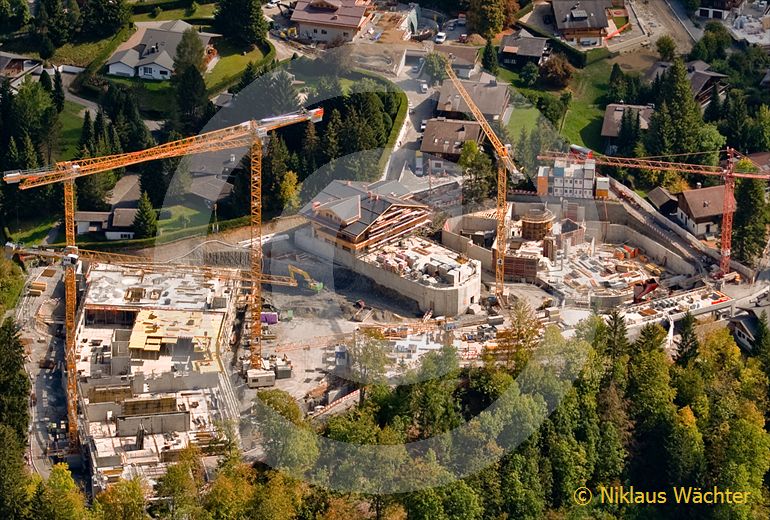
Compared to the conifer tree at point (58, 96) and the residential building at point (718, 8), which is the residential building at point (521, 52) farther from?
the conifer tree at point (58, 96)

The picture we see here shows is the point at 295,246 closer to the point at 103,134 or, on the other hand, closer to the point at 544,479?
the point at 103,134

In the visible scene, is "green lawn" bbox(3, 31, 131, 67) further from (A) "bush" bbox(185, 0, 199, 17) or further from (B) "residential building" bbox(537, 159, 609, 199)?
(B) "residential building" bbox(537, 159, 609, 199)

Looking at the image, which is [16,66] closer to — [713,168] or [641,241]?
[641,241]

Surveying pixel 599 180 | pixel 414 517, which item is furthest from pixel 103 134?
pixel 414 517

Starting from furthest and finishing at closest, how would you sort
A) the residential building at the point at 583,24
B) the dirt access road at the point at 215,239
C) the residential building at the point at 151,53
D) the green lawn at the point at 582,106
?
the residential building at the point at 583,24, the residential building at the point at 151,53, the green lawn at the point at 582,106, the dirt access road at the point at 215,239

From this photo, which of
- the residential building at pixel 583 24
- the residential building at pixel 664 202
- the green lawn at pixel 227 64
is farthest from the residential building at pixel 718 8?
the green lawn at pixel 227 64

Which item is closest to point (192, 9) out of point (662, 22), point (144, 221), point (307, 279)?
point (144, 221)
